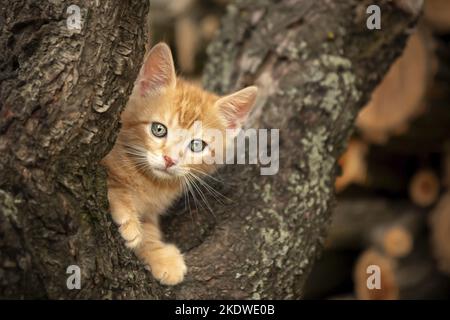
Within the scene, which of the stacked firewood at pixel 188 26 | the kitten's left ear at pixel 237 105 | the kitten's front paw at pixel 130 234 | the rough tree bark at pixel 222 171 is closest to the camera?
the rough tree bark at pixel 222 171

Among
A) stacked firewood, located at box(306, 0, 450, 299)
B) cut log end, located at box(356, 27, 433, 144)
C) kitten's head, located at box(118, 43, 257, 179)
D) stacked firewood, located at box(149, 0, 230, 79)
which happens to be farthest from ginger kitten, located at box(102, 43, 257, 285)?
stacked firewood, located at box(149, 0, 230, 79)

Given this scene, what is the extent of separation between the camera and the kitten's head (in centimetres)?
215

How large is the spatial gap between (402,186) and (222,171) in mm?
2096

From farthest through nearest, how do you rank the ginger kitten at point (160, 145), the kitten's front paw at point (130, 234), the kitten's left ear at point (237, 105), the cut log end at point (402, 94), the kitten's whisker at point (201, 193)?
the cut log end at point (402, 94) < the kitten's left ear at point (237, 105) < the kitten's whisker at point (201, 193) < the ginger kitten at point (160, 145) < the kitten's front paw at point (130, 234)

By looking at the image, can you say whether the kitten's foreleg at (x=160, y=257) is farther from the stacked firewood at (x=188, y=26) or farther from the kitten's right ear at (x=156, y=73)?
the stacked firewood at (x=188, y=26)

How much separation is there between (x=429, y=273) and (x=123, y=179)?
2431 mm

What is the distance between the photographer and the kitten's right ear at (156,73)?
2.20m

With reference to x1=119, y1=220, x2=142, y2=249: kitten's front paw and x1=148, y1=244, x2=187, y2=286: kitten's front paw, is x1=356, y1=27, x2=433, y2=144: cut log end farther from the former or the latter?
x1=119, y1=220, x2=142, y2=249: kitten's front paw

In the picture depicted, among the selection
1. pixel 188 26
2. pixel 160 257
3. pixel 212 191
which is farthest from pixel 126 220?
pixel 188 26

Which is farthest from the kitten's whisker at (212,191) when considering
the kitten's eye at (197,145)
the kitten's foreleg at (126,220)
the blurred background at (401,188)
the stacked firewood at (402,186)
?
the stacked firewood at (402,186)

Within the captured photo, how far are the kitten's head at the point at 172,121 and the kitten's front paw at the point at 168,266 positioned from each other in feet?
0.98

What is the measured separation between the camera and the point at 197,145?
229 centimetres

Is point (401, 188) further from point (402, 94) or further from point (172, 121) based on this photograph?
point (172, 121)
